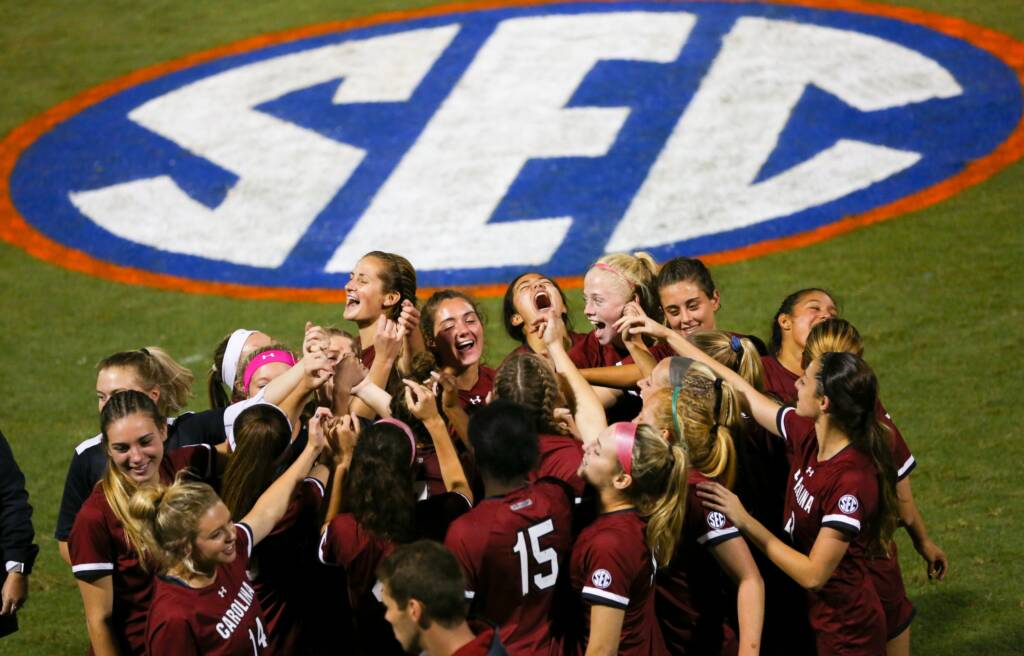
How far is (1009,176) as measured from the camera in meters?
10.3

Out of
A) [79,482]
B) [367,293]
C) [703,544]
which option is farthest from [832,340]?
[79,482]

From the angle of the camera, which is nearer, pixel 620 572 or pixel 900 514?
pixel 620 572

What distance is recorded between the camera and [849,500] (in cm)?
439

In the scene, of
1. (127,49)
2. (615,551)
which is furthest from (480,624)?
(127,49)

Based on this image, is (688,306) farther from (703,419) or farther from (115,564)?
(115,564)

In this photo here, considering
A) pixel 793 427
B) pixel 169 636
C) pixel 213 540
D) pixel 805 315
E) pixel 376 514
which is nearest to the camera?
pixel 169 636

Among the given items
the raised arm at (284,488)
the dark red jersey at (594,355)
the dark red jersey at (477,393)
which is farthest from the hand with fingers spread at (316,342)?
the dark red jersey at (594,355)

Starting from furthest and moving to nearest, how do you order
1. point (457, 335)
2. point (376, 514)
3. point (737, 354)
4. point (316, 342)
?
point (457, 335) → point (737, 354) → point (316, 342) → point (376, 514)

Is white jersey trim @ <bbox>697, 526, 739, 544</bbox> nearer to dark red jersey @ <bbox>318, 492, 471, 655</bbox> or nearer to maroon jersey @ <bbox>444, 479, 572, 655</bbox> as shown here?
maroon jersey @ <bbox>444, 479, 572, 655</bbox>

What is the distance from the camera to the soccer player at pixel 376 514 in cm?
419

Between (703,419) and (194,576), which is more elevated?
(194,576)

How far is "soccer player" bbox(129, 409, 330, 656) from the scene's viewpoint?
13.1 ft

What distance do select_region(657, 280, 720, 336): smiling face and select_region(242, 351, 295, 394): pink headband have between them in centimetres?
165

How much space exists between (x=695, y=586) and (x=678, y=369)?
2.43 ft
